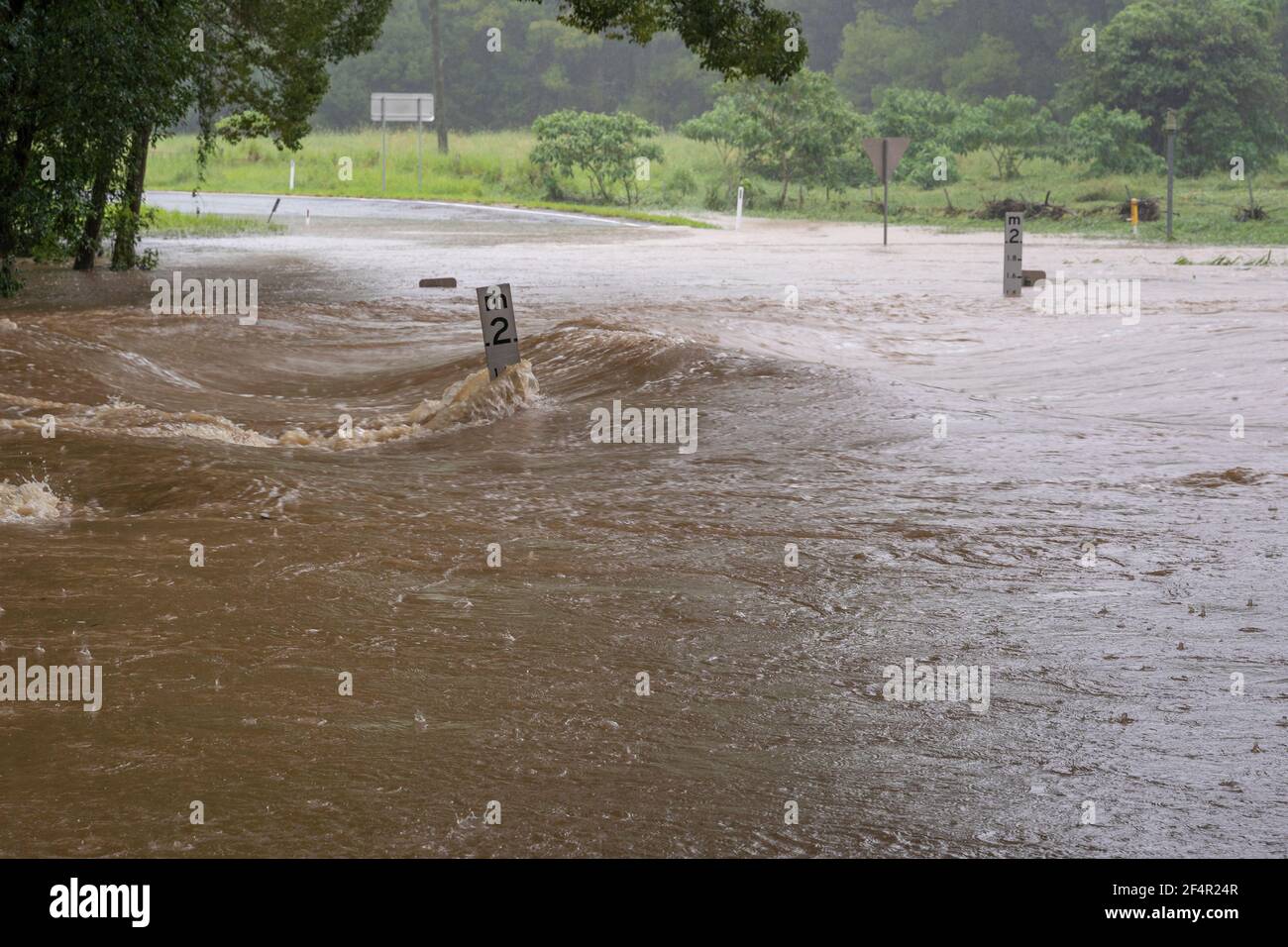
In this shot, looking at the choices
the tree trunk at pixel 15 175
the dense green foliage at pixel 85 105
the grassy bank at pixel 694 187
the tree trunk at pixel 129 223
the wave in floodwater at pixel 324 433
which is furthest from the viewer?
the grassy bank at pixel 694 187

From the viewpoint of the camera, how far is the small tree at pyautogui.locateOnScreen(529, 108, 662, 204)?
50.3 meters

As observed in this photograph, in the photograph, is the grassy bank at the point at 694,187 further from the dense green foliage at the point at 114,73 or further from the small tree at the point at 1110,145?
the dense green foliage at the point at 114,73

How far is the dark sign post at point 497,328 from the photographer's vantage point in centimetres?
1236

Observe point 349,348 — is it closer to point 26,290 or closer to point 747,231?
point 26,290

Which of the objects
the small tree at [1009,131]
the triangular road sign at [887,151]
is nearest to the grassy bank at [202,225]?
the triangular road sign at [887,151]

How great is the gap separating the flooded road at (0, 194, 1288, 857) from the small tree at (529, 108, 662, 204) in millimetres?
35801

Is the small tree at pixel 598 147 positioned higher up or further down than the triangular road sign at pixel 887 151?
higher up

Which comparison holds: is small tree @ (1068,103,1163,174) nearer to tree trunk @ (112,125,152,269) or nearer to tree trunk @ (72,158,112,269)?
tree trunk @ (112,125,152,269)

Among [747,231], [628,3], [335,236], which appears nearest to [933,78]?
[747,231]

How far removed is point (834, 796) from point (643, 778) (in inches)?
24.9

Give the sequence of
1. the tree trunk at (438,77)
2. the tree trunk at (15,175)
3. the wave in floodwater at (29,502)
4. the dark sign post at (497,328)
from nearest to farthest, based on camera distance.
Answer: the wave in floodwater at (29,502) → the dark sign post at (497,328) → the tree trunk at (15,175) → the tree trunk at (438,77)

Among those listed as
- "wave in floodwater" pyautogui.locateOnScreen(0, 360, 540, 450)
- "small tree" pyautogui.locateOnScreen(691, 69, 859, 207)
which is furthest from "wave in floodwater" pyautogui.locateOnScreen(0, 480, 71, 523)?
"small tree" pyautogui.locateOnScreen(691, 69, 859, 207)

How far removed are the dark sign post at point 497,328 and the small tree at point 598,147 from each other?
37.2 meters

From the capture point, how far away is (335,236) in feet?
112
